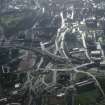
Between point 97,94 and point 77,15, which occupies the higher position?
point 77,15

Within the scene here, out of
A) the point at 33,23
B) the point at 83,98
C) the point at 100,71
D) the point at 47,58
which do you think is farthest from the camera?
the point at 33,23

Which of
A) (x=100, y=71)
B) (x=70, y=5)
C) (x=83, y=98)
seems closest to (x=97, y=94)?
(x=83, y=98)

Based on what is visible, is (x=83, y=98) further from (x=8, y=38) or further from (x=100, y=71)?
(x=8, y=38)

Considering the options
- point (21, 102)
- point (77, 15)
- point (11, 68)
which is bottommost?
point (21, 102)

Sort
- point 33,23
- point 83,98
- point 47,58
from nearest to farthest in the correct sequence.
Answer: point 83,98, point 47,58, point 33,23

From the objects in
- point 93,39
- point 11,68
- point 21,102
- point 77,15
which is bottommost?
point 21,102

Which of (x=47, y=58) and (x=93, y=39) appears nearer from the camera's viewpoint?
(x=47, y=58)

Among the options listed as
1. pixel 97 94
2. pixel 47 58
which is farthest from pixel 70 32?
pixel 97 94

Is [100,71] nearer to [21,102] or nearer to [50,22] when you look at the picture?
[21,102]

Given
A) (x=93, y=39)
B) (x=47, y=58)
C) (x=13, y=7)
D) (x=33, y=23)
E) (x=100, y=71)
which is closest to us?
(x=100, y=71)
